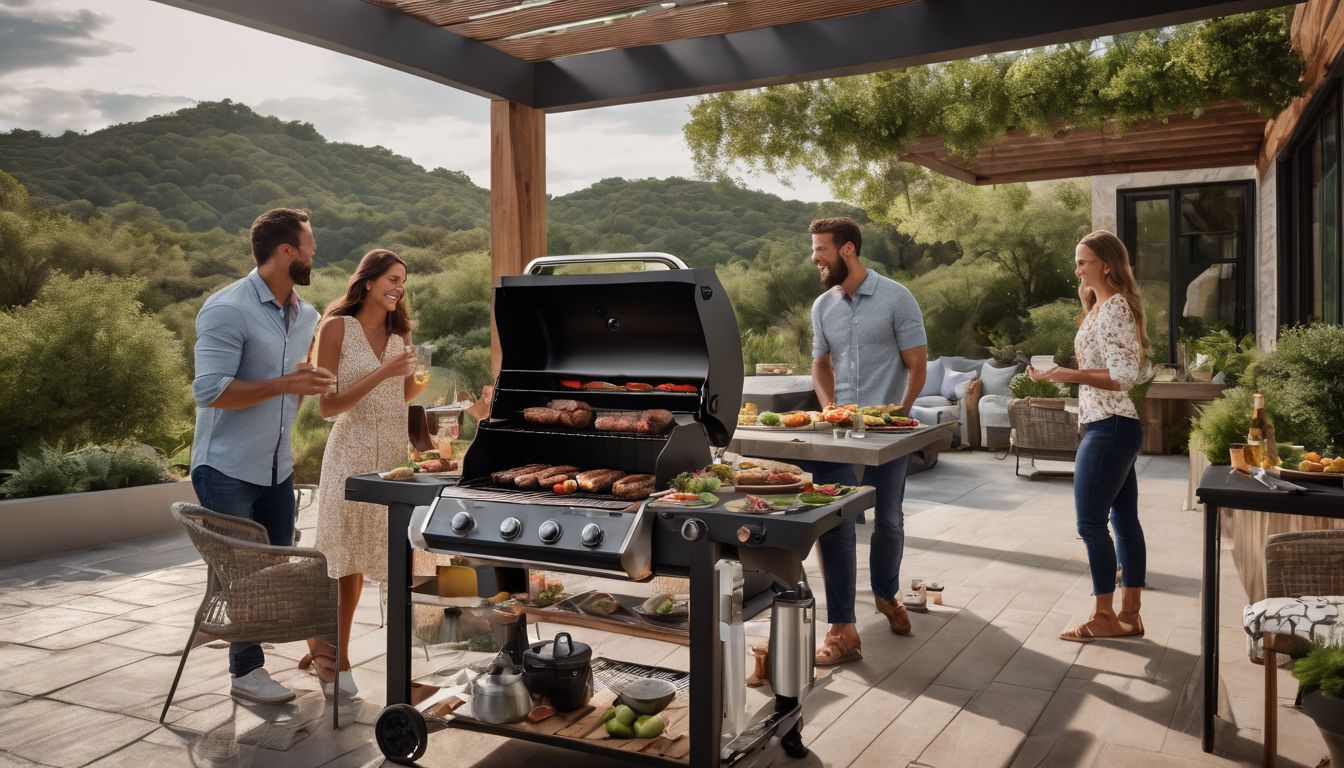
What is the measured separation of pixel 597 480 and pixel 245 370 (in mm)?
1419

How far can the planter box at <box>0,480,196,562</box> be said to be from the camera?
5.86 m

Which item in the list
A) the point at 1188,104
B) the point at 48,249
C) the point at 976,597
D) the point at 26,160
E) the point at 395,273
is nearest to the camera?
the point at 395,273

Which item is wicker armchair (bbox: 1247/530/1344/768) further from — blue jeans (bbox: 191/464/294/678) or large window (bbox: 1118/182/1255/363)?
large window (bbox: 1118/182/1255/363)

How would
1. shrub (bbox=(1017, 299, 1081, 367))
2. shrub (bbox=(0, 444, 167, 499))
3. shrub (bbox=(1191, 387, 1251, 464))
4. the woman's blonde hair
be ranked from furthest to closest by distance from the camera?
shrub (bbox=(1017, 299, 1081, 367)) < shrub (bbox=(0, 444, 167, 499)) < shrub (bbox=(1191, 387, 1251, 464)) < the woman's blonde hair

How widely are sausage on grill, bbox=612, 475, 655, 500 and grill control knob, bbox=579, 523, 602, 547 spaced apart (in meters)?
0.16

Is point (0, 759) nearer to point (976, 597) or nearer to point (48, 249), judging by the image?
point (976, 597)

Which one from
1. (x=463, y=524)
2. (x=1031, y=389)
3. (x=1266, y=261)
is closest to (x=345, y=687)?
(x=463, y=524)

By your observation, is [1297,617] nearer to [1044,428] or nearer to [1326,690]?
[1326,690]

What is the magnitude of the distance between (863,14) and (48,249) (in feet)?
34.6

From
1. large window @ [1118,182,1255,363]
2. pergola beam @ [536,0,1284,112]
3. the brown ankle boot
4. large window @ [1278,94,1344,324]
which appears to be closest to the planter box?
pergola beam @ [536,0,1284,112]

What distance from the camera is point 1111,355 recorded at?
12.8ft

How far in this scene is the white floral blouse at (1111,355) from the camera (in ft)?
12.7

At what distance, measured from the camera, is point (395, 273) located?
3.62m

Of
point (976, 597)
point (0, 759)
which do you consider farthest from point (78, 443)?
point (976, 597)
